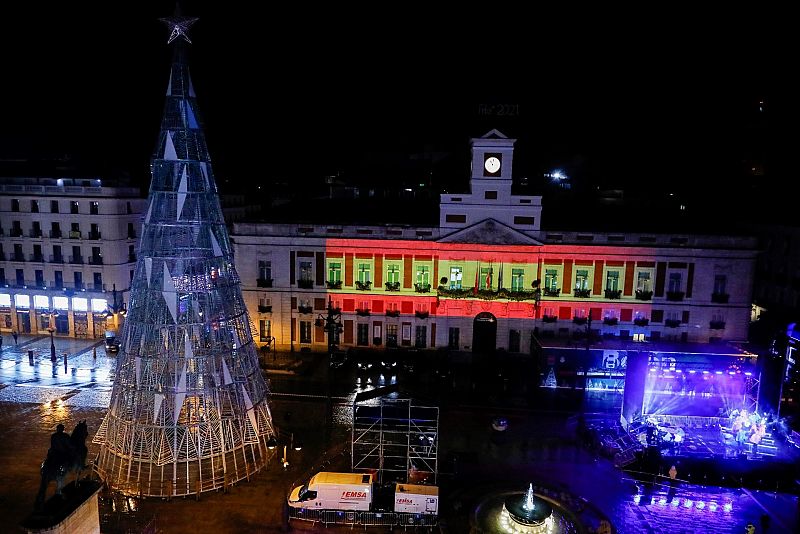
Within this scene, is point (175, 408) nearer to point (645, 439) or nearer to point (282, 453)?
point (282, 453)

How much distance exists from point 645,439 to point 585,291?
1939 centimetres

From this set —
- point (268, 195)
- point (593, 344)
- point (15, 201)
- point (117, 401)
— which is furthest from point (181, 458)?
point (268, 195)

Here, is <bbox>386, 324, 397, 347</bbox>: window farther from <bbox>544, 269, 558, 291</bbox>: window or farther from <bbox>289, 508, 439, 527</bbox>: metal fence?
<bbox>289, 508, 439, 527</bbox>: metal fence

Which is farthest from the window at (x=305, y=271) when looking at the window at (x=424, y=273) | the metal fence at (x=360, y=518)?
the metal fence at (x=360, y=518)

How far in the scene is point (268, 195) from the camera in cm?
8525

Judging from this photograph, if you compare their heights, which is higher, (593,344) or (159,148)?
(159,148)

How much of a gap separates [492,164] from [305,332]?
963 inches

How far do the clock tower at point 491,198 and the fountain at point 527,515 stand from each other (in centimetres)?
3012

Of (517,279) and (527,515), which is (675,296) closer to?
(517,279)

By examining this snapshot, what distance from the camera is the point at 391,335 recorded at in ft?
Result: 184

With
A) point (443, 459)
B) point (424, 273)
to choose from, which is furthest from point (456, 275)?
point (443, 459)

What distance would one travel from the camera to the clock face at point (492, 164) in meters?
53.3

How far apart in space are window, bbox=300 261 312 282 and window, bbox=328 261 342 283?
2.01m

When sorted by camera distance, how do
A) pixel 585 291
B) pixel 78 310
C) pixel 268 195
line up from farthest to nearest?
pixel 268 195
pixel 78 310
pixel 585 291
